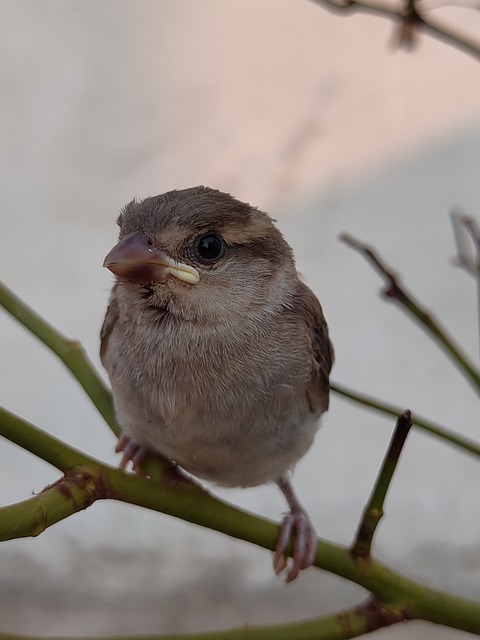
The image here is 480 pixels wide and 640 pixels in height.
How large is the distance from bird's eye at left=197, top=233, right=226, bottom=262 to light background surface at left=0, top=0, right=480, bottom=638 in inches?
42.7

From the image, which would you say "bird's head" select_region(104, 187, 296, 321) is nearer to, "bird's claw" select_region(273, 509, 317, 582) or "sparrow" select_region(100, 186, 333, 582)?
"sparrow" select_region(100, 186, 333, 582)

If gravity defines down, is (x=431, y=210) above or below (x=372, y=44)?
below

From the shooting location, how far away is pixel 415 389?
1.97 metres

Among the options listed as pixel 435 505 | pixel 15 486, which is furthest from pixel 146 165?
→ pixel 435 505

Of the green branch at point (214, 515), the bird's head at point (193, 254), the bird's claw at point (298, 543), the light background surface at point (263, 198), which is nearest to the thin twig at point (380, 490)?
the green branch at point (214, 515)

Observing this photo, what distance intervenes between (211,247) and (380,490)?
0.29 meters

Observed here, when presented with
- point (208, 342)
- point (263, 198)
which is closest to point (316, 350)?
point (208, 342)

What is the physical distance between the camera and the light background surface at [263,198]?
5.84 ft

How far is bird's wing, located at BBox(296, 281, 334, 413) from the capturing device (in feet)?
2.93

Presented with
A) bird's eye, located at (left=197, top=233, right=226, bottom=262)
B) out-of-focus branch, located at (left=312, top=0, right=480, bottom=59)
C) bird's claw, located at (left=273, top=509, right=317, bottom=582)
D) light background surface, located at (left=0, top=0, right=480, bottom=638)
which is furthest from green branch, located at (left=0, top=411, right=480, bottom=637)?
light background surface, located at (left=0, top=0, right=480, bottom=638)

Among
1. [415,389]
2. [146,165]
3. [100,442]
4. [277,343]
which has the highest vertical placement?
[146,165]

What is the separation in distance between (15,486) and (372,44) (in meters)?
1.37

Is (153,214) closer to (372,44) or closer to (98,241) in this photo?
(98,241)

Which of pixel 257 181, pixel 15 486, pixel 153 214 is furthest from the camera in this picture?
pixel 257 181
